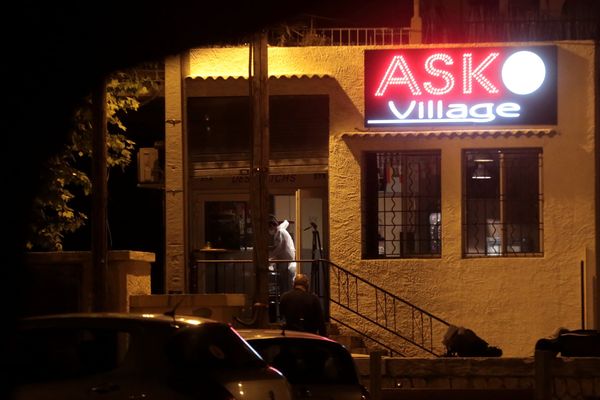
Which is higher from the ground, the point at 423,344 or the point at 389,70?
the point at 389,70

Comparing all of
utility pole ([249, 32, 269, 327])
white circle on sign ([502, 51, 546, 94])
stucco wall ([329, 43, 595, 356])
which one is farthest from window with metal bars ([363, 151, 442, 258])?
utility pole ([249, 32, 269, 327])

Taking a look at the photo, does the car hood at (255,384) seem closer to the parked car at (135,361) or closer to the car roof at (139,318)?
the parked car at (135,361)

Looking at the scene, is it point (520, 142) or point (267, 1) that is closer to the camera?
point (267, 1)

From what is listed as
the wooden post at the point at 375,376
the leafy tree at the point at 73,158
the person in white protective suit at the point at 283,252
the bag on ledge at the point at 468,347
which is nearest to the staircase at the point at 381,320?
the person in white protective suit at the point at 283,252

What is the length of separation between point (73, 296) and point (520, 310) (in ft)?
22.1

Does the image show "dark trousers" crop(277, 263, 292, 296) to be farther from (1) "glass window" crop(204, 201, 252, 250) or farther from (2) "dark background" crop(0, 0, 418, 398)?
(2) "dark background" crop(0, 0, 418, 398)

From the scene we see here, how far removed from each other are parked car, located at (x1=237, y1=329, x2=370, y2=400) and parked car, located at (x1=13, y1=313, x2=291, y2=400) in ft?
5.64

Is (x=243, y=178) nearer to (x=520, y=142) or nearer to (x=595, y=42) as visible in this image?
(x=520, y=142)

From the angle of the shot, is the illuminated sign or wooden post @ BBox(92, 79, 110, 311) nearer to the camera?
wooden post @ BBox(92, 79, 110, 311)

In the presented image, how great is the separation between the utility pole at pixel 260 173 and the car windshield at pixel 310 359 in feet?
12.7

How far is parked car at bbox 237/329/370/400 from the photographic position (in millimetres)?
9391

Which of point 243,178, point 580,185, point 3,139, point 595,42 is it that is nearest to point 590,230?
point 580,185

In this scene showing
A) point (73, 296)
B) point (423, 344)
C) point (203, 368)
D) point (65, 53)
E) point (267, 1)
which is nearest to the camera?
point (267, 1)

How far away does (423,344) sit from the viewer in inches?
657
